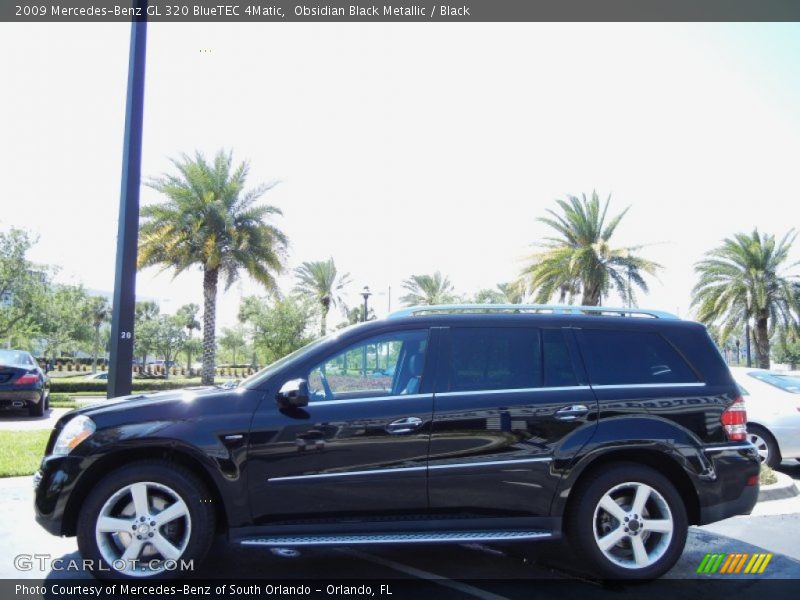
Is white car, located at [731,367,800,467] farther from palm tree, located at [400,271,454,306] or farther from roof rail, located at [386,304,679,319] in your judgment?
palm tree, located at [400,271,454,306]

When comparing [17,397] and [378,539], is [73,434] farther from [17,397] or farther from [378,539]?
[17,397]

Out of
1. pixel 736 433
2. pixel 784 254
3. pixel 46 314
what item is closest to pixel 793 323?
pixel 784 254

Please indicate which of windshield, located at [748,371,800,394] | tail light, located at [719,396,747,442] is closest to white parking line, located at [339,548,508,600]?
tail light, located at [719,396,747,442]

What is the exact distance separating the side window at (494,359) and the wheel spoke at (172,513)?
197 cm

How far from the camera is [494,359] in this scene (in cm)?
457

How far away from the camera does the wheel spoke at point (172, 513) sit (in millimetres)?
4031

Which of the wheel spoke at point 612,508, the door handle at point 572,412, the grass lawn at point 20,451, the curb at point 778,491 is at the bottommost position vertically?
the curb at point 778,491

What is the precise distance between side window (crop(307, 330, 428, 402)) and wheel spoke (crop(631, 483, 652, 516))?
1.72 m

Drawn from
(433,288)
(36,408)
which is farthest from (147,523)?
(433,288)

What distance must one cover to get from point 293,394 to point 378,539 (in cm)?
109

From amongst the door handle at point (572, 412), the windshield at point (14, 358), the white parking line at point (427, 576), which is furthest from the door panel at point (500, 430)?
the windshield at point (14, 358)

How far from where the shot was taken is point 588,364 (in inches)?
184

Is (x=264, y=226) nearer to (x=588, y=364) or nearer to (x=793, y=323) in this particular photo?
(x=588, y=364)

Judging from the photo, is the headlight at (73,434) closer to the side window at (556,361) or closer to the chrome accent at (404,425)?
the chrome accent at (404,425)
